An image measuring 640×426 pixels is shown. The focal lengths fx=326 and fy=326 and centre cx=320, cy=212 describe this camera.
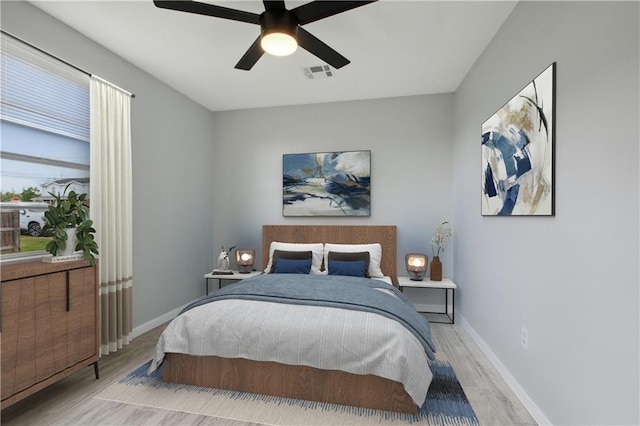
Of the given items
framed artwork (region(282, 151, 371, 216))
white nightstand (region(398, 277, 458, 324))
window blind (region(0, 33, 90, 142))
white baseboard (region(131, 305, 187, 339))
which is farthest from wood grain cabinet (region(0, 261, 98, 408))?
white nightstand (region(398, 277, 458, 324))

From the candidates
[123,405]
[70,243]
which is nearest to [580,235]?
[123,405]

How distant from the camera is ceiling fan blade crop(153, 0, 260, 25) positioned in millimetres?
1871

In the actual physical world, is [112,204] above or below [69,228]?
above

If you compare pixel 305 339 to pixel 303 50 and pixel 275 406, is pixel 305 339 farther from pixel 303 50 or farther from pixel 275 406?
pixel 303 50

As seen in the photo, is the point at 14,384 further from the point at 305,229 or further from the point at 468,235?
the point at 468,235

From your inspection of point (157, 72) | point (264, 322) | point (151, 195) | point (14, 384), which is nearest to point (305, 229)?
point (151, 195)

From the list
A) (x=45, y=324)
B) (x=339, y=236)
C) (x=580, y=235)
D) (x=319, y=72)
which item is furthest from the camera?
(x=339, y=236)

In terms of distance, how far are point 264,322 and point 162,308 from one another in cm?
210

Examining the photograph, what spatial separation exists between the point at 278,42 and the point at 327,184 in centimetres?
249

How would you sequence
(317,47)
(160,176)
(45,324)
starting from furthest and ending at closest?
1. (160,176)
2. (317,47)
3. (45,324)

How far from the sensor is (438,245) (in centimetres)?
414

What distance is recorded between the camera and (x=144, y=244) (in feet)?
11.4

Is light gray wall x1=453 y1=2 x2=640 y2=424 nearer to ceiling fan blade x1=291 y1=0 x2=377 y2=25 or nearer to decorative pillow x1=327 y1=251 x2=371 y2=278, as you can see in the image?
ceiling fan blade x1=291 y1=0 x2=377 y2=25

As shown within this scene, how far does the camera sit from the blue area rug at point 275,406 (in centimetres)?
202
